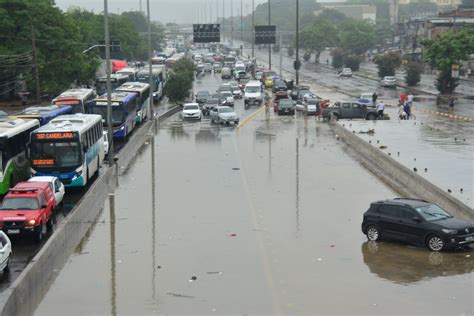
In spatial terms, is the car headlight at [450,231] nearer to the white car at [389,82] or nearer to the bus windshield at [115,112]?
the bus windshield at [115,112]

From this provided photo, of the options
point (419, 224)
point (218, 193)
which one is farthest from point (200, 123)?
point (419, 224)

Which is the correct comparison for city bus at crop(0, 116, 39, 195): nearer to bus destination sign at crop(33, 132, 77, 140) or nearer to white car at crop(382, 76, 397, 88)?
bus destination sign at crop(33, 132, 77, 140)

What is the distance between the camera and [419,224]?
23.5 meters

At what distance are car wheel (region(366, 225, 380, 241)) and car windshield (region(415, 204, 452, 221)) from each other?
4.83 ft

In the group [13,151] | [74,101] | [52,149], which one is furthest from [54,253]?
[74,101]

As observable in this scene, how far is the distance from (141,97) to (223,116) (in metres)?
5.64

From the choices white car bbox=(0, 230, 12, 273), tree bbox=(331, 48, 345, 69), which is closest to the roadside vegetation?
white car bbox=(0, 230, 12, 273)

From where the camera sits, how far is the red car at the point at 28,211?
2400cm

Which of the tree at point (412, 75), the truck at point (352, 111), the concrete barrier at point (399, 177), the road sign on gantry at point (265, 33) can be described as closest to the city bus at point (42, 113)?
the concrete barrier at point (399, 177)

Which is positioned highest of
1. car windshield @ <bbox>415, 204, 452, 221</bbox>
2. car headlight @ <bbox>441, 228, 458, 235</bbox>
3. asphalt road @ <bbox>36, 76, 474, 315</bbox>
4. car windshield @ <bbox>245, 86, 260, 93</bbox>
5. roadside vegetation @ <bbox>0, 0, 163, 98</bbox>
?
roadside vegetation @ <bbox>0, 0, 163, 98</bbox>

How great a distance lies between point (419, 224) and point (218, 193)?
36.1 feet

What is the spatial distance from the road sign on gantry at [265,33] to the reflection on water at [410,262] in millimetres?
86179

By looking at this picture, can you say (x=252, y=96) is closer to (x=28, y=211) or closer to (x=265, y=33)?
(x=265, y=33)

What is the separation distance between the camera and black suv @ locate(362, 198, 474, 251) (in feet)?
74.9
